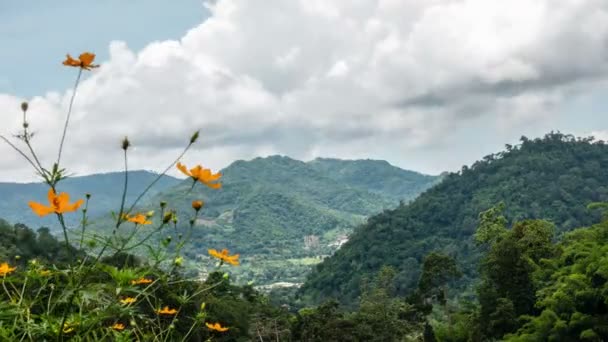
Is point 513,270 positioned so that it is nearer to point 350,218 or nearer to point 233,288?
point 233,288

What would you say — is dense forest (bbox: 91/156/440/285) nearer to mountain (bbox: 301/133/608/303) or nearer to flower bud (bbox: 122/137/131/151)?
mountain (bbox: 301/133/608/303)

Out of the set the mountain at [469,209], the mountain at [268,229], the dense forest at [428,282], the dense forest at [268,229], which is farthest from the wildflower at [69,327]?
the mountain at [268,229]

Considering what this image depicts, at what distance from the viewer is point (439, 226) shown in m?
67.7

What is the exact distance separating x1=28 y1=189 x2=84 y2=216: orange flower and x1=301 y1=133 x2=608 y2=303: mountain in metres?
51.1

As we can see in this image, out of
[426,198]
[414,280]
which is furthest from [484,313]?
[426,198]

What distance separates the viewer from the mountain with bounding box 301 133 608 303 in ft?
189

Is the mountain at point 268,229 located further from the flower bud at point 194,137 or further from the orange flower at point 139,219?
the flower bud at point 194,137

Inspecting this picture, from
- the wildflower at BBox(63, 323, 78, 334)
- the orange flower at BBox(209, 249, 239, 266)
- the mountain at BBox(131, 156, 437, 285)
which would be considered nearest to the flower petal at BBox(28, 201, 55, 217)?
the wildflower at BBox(63, 323, 78, 334)

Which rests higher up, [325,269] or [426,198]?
[426,198]

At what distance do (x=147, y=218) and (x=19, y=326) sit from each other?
0.42m

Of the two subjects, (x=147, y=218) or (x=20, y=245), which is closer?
(x=147, y=218)

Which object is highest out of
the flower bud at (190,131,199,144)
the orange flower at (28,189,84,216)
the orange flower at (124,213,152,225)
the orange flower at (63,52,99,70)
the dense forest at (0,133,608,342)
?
the orange flower at (63,52,99,70)

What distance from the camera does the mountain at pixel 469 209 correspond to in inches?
2265

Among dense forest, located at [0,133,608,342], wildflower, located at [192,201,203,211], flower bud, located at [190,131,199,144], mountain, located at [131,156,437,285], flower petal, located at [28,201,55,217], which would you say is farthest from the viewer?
mountain, located at [131,156,437,285]
